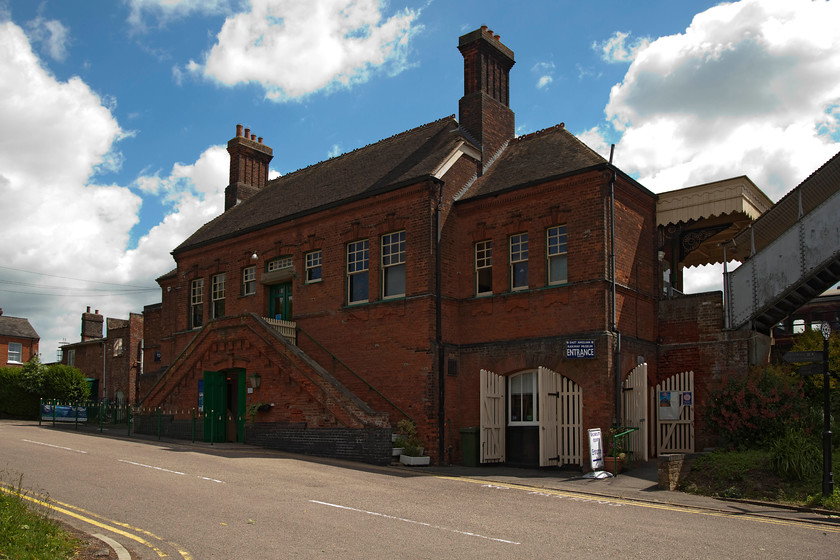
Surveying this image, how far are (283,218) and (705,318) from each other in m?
14.0

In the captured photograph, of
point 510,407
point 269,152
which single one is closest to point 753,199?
point 510,407

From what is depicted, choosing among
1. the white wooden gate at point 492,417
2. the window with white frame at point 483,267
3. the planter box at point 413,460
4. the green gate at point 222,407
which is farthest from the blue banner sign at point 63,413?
the white wooden gate at point 492,417

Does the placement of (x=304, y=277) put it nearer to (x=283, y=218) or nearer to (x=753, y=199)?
(x=283, y=218)

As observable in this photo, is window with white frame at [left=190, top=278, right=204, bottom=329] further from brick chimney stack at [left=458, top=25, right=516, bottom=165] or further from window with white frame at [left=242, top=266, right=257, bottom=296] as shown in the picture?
brick chimney stack at [left=458, top=25, right=516, bottom=165]

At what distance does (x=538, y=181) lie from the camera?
19969 millimetres

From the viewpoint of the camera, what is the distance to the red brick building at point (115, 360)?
40.9 meters

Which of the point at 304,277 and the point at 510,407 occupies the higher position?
the point at 304,277

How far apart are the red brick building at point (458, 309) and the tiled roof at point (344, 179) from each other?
15 cm

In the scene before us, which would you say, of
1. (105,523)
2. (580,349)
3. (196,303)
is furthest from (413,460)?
(196,303)

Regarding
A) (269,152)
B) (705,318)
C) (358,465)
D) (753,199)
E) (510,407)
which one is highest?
(269,152)

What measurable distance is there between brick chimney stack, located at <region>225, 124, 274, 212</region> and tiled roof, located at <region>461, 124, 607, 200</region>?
1419cm

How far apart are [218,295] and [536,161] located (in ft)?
45.4

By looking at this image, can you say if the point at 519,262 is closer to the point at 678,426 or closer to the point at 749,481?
the point at 678,426

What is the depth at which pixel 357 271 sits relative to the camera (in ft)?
75.5
